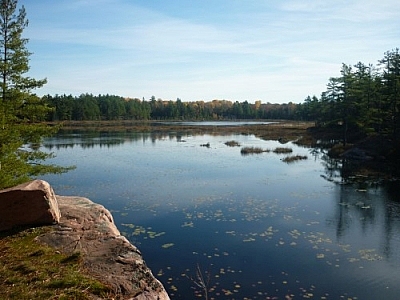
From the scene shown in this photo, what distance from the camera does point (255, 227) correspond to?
756 inches

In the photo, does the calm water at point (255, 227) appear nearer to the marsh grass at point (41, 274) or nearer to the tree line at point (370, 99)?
the marsh grass at point (41, 274)

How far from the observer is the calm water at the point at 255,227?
1311cm

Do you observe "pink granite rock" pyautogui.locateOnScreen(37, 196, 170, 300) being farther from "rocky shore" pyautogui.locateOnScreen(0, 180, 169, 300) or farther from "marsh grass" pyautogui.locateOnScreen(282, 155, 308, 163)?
"marsh grass" pyautogui.locateOnScreen(282, 155, 308, 163)

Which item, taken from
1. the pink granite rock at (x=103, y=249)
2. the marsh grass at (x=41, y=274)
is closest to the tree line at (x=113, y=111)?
the pink granite rock at (x=103, y=249)

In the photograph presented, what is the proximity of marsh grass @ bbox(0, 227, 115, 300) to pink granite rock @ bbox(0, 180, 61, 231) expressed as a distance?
2.69 ft

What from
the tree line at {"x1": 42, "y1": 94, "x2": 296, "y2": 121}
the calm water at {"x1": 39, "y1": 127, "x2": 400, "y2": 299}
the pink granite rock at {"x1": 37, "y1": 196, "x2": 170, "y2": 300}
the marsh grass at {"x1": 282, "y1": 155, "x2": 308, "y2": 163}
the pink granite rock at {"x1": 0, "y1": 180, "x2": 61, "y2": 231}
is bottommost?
the calm water at {"x1": 39, "y1": 127, "x2": 400, "y2": 299}

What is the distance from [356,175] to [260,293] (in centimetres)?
2651

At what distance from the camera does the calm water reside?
13109mm

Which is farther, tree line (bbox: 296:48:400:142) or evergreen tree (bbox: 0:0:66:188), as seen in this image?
tree line (bbox: 296:48:400:142)

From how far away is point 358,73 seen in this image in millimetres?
59750

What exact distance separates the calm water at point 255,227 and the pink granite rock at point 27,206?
4822mm

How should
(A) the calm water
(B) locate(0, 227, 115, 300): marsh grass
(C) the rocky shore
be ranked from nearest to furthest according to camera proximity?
(B) locate(0, 227, 115, 300): marsh grass → (C) the rocky shore → (A) the calm water

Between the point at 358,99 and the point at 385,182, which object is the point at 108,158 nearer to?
the point at 385,182

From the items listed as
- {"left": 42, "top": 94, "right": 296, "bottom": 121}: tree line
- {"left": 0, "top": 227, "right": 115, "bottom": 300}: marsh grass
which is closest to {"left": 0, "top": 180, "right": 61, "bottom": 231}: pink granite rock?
{"left": 0, "top": 227, "right": 115, "bottom": 300}: marsh grass
